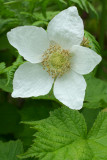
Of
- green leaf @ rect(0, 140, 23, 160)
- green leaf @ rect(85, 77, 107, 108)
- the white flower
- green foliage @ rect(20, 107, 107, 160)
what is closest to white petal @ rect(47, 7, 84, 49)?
the white flower

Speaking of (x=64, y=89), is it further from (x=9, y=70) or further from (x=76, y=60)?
(x=9, y=70)

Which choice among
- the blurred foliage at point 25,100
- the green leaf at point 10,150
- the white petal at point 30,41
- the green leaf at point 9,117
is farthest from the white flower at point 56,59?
the green leaf at point 9,117

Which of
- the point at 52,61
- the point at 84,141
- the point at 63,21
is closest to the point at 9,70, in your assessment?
the point at 52,61

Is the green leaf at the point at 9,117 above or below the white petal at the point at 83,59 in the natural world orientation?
below

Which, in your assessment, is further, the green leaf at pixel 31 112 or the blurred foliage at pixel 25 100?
the green leaf at pixel 31 112

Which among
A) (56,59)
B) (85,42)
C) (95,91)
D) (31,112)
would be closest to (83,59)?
(85,42)

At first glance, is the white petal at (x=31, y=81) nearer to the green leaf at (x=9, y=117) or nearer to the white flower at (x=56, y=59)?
the white flower at (x=56, y=59)

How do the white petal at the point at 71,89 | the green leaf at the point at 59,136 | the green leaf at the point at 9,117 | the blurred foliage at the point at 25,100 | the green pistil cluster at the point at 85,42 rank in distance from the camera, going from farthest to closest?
the green leaf at the point at 9,117 → the blurred foliage at the point at 25,100 → the green pistil cluster at the point at 85,42 → the white petal at the point at 71,89 → the green leaf at the point at 59,136
